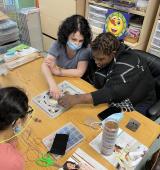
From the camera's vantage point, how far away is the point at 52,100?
126 centimetres

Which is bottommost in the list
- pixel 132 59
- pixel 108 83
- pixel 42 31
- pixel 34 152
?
pixel 42 31

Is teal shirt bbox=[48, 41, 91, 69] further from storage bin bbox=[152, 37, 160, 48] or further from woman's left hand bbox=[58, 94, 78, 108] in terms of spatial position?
storage bin bbox=[152, 37, 160, 48]

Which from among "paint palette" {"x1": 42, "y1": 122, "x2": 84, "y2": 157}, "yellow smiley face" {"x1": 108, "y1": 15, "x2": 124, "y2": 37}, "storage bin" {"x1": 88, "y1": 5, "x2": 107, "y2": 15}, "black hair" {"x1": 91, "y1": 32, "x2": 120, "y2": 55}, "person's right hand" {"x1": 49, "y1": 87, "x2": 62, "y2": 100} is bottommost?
"paint palette" {"x1": 42, "y1": 122, "x2": 84, "y2": 157}

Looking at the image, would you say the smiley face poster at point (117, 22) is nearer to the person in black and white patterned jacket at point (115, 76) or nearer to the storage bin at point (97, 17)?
the storage bin at point (97, 17)

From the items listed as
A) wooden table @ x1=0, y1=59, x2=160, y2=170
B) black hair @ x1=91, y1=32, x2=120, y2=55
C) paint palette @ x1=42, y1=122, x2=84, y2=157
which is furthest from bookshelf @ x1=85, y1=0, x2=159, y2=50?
paint palette @ x1=42, y1=122, x2=84, y2=157

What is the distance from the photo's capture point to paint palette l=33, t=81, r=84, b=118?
3.86ft

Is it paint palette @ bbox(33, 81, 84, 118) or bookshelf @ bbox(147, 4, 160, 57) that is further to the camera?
bookshelf @ bbox(147, 4, 160, 57)

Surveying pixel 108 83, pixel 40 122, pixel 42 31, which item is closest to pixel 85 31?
pixel 108 83

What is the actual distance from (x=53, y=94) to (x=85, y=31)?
539 mm

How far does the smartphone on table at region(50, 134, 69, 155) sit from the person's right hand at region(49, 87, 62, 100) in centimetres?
29

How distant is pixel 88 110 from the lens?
120 cm

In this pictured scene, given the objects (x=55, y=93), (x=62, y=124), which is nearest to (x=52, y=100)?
(x=55, y=93)

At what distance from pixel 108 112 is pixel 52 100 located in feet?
1.13

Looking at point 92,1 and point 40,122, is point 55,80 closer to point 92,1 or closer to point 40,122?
point 40,122
